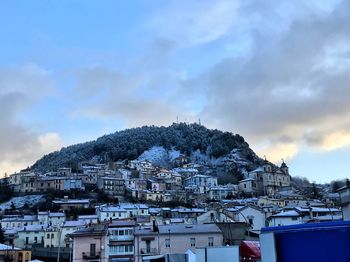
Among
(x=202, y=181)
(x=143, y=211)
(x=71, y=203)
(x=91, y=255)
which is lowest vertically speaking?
(x=91, y=255)

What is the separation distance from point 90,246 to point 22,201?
82.0 m

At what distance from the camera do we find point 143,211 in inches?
3839

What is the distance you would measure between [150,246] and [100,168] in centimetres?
10493

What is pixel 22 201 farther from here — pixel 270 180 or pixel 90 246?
pixel 90 246

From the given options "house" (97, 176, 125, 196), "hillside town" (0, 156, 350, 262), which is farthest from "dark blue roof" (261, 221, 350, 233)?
"house" (97, 176, 125, 196)

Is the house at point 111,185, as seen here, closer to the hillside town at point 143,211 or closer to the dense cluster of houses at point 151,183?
the dense cluster of houses at point 151,183

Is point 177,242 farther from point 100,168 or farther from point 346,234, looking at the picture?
point 100,168

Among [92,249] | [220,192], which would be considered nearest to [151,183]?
[220,192]

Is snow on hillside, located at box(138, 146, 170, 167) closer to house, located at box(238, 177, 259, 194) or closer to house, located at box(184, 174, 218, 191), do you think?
house, located at box(184, 174, 218, 191)

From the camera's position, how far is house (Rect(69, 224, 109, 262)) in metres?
40.8

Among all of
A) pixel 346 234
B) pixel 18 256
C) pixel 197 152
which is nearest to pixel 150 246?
pixel 18 256

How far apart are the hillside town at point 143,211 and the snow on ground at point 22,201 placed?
30 cm

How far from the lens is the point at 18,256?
55281 millimetres

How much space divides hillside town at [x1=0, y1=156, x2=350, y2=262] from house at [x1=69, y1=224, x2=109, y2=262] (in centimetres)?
8
